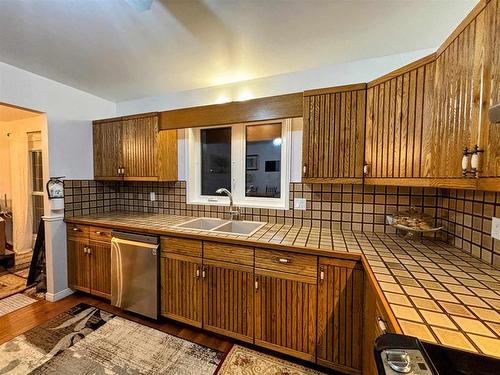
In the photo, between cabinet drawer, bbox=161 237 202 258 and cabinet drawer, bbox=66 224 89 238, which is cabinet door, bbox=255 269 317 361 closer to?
cabinet drawer, bbox=161 237 202 258

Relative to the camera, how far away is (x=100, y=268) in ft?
7.77

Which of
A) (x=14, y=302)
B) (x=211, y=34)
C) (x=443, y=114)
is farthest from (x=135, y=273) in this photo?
(x=443, y=114)

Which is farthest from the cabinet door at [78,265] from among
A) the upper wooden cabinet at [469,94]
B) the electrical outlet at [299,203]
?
the upper wooden cabinet at [469,94]

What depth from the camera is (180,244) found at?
6.39 ft

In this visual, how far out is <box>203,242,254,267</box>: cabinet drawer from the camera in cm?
173

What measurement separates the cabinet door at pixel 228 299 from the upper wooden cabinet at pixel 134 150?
4.18 ft

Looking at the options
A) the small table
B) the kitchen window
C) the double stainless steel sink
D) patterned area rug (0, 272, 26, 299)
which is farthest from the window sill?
the small table

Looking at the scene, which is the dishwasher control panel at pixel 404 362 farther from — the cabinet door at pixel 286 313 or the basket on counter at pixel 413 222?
the basket on counter at pixel 413 222

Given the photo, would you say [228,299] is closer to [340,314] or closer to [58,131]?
[340,314]

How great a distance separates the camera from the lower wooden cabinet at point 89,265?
2.34 m

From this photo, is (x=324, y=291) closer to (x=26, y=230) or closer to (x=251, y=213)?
(x=251, y=213)

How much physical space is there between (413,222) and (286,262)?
101cm

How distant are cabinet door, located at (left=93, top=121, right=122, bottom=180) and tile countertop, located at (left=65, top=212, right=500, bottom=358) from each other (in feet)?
3.30

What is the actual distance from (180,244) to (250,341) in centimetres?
95
